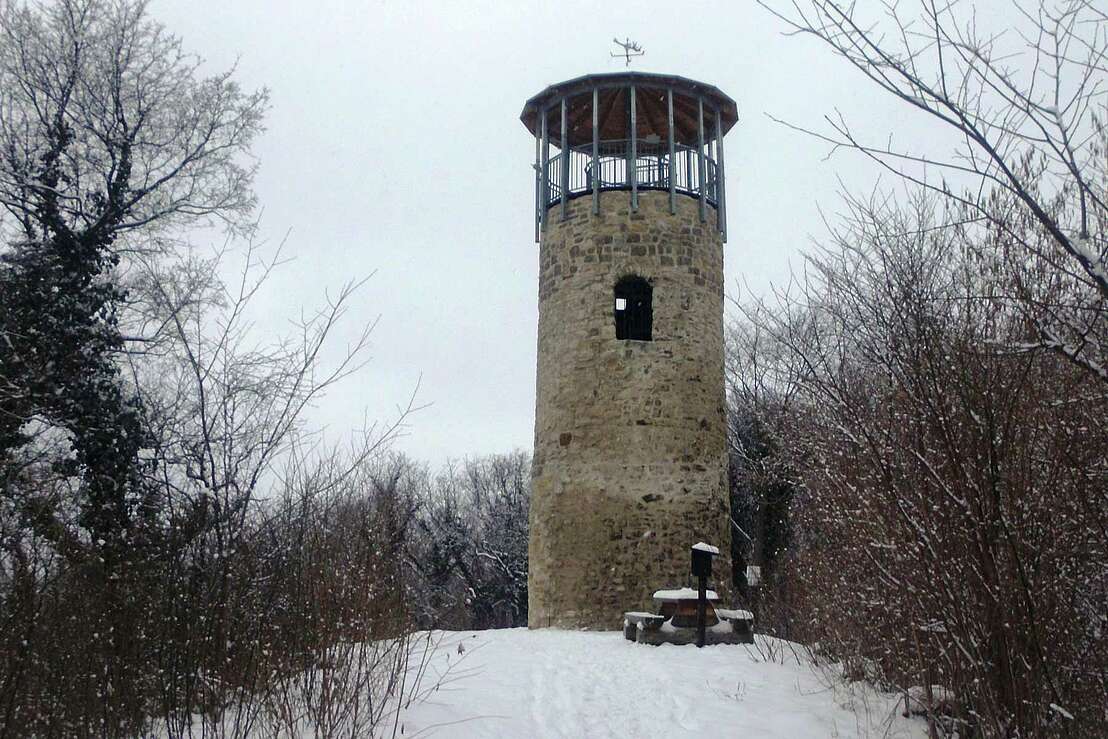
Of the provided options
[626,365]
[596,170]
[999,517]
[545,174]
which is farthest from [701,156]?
[999,517]

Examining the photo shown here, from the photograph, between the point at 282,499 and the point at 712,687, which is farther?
the point at 712,687

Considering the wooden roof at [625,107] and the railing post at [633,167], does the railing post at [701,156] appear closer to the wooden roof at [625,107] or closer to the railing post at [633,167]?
the wooden roof at [625,107]

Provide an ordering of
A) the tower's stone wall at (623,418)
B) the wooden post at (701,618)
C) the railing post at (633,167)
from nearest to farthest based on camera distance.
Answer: the wooden post at (701,618) → the tower's stone wall at (623,418) → the railing post at (633,167)

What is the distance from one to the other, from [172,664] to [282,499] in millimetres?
1184

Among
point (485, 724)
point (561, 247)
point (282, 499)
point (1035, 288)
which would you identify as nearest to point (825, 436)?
point (1035, 288)

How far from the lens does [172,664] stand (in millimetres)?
4379

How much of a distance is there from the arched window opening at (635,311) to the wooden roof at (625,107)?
8.70 ft

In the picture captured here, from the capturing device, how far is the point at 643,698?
638 cm

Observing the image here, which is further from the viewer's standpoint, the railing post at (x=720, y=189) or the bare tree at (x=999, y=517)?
the railing post at (x=720, y=189)

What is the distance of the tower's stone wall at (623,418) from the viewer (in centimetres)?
1203

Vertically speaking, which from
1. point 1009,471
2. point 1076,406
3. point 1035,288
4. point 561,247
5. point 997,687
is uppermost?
point 561,247

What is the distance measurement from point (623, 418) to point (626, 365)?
0.76 meters

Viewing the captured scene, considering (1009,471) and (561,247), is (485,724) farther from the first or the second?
(561,247)

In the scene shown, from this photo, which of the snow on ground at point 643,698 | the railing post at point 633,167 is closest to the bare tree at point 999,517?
the snow on ground at point 643,698
